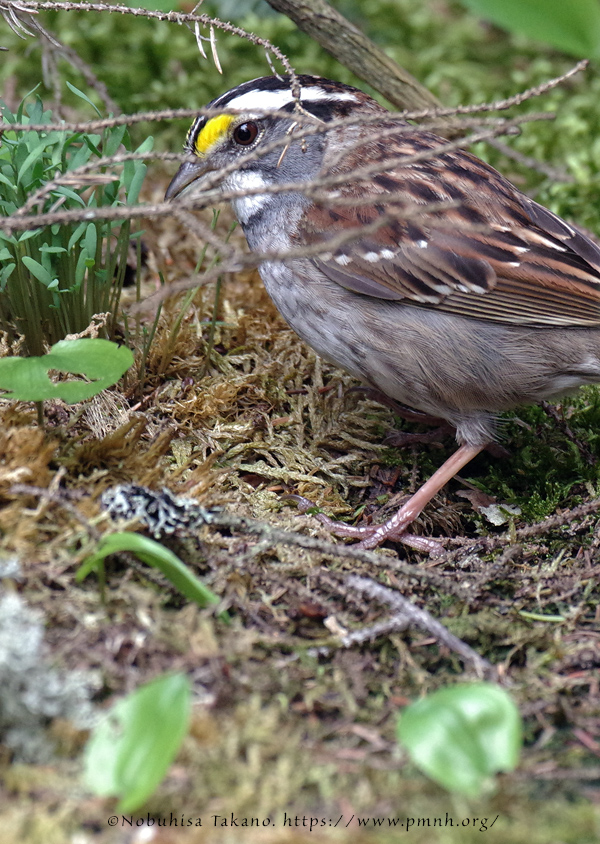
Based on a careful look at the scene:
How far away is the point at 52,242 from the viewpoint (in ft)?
10.8

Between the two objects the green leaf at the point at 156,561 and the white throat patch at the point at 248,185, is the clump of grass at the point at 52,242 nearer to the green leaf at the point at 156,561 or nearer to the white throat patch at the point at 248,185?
the white throat patch at the point at 248,185

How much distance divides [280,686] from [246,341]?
222 centimetres

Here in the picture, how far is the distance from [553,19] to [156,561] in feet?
13.8

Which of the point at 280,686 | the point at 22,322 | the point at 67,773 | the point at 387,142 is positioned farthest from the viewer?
the point at 387,142

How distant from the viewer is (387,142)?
12.2ft

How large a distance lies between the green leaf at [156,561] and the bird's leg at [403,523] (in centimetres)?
101

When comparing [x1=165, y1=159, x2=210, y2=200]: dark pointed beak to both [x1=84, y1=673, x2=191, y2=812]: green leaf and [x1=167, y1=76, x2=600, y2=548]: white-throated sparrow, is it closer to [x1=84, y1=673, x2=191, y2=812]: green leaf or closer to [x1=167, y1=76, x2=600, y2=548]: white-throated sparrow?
[x1=167, y1=76, x2=600, y2=548]: white-throated sparrow

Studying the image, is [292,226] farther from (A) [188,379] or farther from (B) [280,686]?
(B) [280,686]

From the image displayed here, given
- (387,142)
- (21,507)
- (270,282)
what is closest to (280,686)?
(21,507)

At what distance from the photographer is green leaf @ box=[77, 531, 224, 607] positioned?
2.23m

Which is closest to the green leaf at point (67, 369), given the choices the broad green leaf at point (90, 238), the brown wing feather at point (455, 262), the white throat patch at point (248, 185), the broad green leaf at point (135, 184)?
the broad green leaf at point (90, 238)

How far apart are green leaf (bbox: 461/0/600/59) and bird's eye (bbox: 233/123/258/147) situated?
1.91 meters

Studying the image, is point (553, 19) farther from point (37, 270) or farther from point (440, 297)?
point (37, 270)

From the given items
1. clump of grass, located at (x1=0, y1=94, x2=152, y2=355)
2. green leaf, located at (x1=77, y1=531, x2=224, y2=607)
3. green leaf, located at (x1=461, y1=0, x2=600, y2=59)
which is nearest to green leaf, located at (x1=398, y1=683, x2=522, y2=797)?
green leaf, located at (x1=77, y1=531, x2=224, y2=607)
